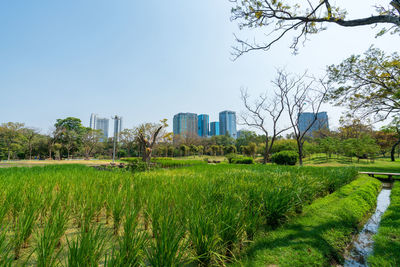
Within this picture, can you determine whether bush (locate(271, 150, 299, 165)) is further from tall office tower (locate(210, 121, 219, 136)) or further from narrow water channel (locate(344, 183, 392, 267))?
tall office tower (locate(210, 121, 219, 136))

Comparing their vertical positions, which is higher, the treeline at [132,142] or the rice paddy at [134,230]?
the treeline at [132,142]

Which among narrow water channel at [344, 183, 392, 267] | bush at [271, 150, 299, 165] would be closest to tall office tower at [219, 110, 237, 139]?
bush at [271, 150, 299, 165]

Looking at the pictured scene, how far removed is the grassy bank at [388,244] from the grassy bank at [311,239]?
0.36 metres

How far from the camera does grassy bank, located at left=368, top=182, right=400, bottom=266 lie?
7.48 ft

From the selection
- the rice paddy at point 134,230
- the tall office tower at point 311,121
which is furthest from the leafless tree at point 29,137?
the tall office tower at point 311,121

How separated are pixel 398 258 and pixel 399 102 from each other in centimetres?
1735

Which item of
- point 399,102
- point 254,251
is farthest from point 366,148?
point 254,251

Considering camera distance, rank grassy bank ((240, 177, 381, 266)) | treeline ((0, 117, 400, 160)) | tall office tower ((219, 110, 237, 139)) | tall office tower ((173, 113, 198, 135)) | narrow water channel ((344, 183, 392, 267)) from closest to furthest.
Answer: grassy bank ((240, 177, 381, 266))
narrow water channel ((344, 183, 392, 267))
treeline ((0, 117, 400, 160))
tall office tower ((173, 113, 198, 135))
tall office tower ((219, 110, 237, 139))

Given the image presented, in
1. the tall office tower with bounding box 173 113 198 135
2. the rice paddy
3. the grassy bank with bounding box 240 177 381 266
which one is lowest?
the grassy bank with bounding box 240 177 381 266

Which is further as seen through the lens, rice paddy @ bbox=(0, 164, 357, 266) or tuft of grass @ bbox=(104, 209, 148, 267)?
rice paddy @ bbox=(0, 164, 357, 266)

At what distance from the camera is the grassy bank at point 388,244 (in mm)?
2281

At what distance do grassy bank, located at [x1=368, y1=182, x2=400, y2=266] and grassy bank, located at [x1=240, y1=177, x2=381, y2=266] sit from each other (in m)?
0.36

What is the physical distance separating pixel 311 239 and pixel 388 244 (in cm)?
138

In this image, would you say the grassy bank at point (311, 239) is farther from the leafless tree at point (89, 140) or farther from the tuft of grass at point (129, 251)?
the leafless tree at point (89, 140)
